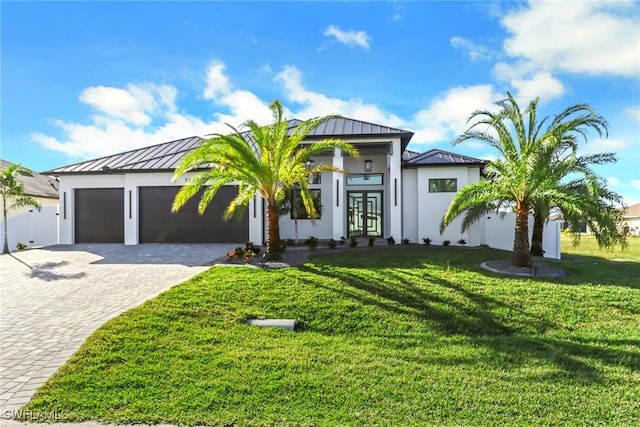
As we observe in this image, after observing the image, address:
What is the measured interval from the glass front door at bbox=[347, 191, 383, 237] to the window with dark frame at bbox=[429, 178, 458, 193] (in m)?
2.81

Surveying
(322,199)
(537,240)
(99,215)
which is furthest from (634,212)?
(99,215)

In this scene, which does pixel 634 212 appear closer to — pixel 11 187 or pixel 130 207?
pixel 130 207

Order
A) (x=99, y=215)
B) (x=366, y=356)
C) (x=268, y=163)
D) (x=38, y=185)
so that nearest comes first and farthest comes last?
(x=366, y=356), (x=268, y=163), (x=99, y=215), (x=38, y=185)

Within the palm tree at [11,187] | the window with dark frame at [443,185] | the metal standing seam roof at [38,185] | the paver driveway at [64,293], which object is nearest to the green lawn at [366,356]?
the paver driveway at [64,293]

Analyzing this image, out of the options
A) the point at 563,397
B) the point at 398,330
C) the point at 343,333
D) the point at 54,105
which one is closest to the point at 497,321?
the point at 398,330

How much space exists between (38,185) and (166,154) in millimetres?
13085

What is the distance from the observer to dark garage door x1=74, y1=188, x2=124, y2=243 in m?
17.3

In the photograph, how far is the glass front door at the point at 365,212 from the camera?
17.7m

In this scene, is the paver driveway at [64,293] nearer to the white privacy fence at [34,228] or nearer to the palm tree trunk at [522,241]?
the white privacy fence at [34,228]

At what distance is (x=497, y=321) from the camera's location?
260 inches

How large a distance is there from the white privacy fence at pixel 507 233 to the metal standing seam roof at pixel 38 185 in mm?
28039

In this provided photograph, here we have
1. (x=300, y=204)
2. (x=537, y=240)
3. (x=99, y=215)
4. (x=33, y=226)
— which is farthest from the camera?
(x=33, y=226)

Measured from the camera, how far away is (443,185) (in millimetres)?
16250

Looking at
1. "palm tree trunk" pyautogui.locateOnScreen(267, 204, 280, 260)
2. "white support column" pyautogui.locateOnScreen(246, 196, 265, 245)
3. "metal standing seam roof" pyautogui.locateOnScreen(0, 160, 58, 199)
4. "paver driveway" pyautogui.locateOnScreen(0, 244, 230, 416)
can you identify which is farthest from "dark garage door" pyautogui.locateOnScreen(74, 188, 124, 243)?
"palm tree trunk" pyautogui.locateOnScreen(267, 204, 280, 260)
